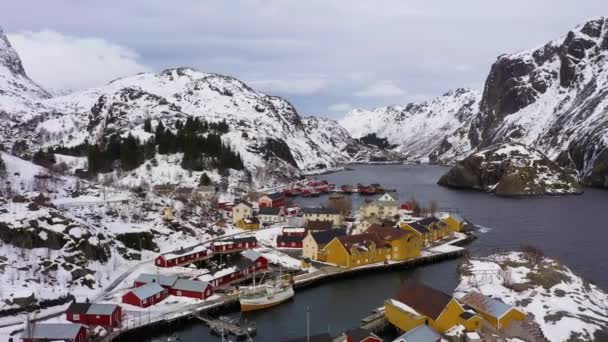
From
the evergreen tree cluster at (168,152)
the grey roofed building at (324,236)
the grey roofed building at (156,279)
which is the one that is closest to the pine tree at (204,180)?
the evergreen tree cluster at (168,152)

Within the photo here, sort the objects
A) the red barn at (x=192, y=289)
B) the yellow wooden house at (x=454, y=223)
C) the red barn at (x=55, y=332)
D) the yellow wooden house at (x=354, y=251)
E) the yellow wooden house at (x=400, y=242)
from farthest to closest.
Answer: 1. the yellow wooden house at (x=454, y=223)
2. the yellow wooden house at (x=400, y=242)
3. the yellow wooden house at (x=354, y=251)
4. the red barn at (x=192, y=289)
5. the red barn at (x=55, y=332)

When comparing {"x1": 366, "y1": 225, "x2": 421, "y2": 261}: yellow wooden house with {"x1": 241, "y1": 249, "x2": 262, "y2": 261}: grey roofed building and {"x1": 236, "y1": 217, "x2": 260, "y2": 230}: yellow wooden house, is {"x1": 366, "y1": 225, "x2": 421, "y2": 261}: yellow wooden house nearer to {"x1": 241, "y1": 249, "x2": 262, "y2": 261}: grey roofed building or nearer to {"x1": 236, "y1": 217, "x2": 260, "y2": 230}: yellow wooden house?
{"x1": 241, "y1": 249, "x2": 262, "y2": 261}: grey roofed building

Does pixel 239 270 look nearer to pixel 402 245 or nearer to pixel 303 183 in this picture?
pixel 402 245

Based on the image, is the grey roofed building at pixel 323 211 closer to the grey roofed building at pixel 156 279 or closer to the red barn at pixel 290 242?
the red barn at pixel 290 242

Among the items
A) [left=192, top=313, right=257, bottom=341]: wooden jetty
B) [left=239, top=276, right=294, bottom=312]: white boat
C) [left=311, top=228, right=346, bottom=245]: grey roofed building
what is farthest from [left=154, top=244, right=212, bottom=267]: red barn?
[left=192, top=313, right=257, bottom=341]: wooden jetty

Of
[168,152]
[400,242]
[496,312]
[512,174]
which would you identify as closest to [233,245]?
[400,242]

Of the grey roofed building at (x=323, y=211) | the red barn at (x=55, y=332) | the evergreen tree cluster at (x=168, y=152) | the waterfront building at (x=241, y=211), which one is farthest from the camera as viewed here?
the evergreen tree cluster at (x=168, y=152)

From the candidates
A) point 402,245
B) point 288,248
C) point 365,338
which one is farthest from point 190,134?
point 365,338
